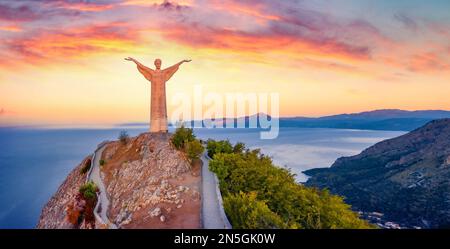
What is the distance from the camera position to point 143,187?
58.7 feet

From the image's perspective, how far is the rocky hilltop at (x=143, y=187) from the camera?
14.0m

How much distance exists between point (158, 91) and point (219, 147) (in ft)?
18.3

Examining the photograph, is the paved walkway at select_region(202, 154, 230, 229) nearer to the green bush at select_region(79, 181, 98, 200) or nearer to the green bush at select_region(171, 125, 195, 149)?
the green bush at select_region(171, 125, 195, 149)

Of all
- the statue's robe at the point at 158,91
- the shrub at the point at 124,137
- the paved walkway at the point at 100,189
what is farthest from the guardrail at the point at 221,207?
the shrub at the point at 124,137

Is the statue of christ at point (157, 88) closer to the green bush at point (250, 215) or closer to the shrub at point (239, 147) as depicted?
the shrub at point (239, 147)

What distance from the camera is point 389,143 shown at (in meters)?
73.1

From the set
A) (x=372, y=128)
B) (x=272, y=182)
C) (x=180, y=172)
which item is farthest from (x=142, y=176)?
(x=372, y=128)

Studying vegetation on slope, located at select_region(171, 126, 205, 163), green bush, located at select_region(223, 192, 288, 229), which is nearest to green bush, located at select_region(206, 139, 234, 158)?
vegetation on slope, located at select_region(171, 126, 205, 163)

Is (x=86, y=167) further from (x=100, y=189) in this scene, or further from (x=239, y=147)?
(x=239, y=147)

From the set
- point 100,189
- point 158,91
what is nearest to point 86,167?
point 100,189

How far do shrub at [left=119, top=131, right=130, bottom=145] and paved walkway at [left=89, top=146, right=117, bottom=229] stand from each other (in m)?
2.01
